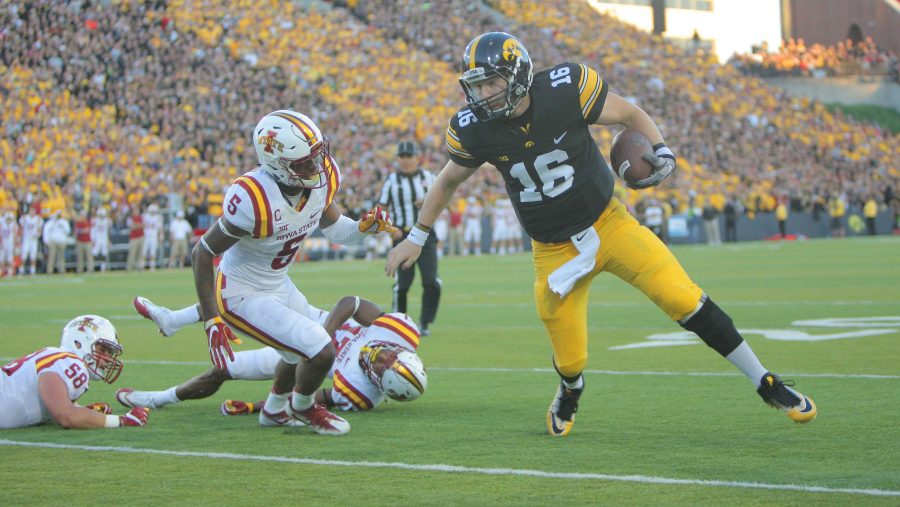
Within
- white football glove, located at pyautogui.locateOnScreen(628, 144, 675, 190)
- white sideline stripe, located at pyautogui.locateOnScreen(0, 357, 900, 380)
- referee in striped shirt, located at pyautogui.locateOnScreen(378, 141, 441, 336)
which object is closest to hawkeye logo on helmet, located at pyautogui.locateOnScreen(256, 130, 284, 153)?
white football glove, located at pyautogui.locateOnScreen(628, 144, 675, 190)

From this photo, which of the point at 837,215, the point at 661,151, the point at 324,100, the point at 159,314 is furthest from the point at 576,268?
the point at 837,215

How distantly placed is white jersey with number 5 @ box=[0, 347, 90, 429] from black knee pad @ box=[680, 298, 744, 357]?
9.89 feet

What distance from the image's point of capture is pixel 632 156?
5285mm

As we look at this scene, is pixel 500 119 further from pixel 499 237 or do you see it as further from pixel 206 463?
pixel 499 237

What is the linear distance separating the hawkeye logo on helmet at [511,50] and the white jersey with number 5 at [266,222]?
1141mm

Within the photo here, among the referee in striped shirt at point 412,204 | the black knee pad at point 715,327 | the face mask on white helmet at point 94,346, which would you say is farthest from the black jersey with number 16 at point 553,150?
the referee in striped shirt at point 412,204

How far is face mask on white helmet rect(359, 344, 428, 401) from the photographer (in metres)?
6.20

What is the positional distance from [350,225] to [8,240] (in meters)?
21.0

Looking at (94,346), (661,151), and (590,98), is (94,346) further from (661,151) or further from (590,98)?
(661,151)

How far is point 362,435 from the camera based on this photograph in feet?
18.6

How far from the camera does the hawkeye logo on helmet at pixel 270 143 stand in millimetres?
5566

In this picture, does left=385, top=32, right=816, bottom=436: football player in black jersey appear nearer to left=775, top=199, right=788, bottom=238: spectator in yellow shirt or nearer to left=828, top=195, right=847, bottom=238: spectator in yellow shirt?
left=775, top=199, right=788, bottom=238: spectator in yellow shirt

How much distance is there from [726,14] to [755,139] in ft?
56.8

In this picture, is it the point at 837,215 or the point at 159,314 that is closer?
the point at 159,314
